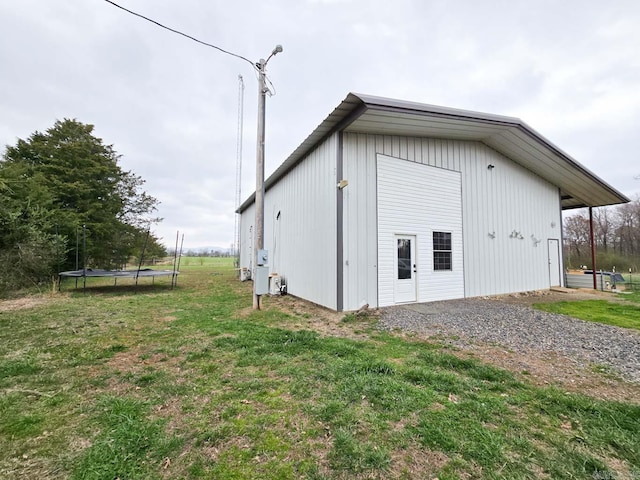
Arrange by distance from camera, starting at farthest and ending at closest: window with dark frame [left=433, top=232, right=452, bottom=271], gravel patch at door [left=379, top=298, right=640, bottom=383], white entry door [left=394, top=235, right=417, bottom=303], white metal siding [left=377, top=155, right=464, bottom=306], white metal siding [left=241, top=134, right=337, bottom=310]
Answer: window with dark frame [left=433, top=232, right=452, bottom=271] → white entry door [left=394, top=235, right=417, bottom=303] → white metal siding [left=377, top=155, right=464, bottom=306] → white metal siding [left=241, top=134, right=337, bottom=310] → gravel patch at door [left=379, top=298, right=640, bottom=383]

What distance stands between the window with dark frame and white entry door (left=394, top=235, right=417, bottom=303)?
0.86 meters

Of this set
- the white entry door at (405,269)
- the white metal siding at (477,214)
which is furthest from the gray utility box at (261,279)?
the white entry door at (405,269)

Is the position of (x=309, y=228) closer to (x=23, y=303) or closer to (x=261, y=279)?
(x=261, y=279)

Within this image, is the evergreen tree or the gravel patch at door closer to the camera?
the gravel patch at door

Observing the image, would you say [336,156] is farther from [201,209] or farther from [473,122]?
[201,209]

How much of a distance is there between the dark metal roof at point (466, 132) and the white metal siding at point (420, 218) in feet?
3.42

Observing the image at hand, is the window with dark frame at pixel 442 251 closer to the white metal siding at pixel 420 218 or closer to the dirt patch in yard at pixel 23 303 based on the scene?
the white metal siding at pixel 420 218

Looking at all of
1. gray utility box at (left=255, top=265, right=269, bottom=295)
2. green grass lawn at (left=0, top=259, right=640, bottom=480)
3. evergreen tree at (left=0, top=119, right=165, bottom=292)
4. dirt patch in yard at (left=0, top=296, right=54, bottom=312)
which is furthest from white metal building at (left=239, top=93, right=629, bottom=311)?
evergreen tree at (left=0, top=119, right=165, bottom=292)

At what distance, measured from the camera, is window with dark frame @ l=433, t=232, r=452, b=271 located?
26.5 feet

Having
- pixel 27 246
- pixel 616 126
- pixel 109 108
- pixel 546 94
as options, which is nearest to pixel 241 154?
pixel 109 108

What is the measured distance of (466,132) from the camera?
8.08m

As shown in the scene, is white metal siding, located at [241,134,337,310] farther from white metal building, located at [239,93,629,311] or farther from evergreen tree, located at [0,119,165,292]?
evergreen tree, located at [0,119,165,292]

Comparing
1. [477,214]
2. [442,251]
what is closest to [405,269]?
[442,251]

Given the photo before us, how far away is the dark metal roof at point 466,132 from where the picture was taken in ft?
20.1
